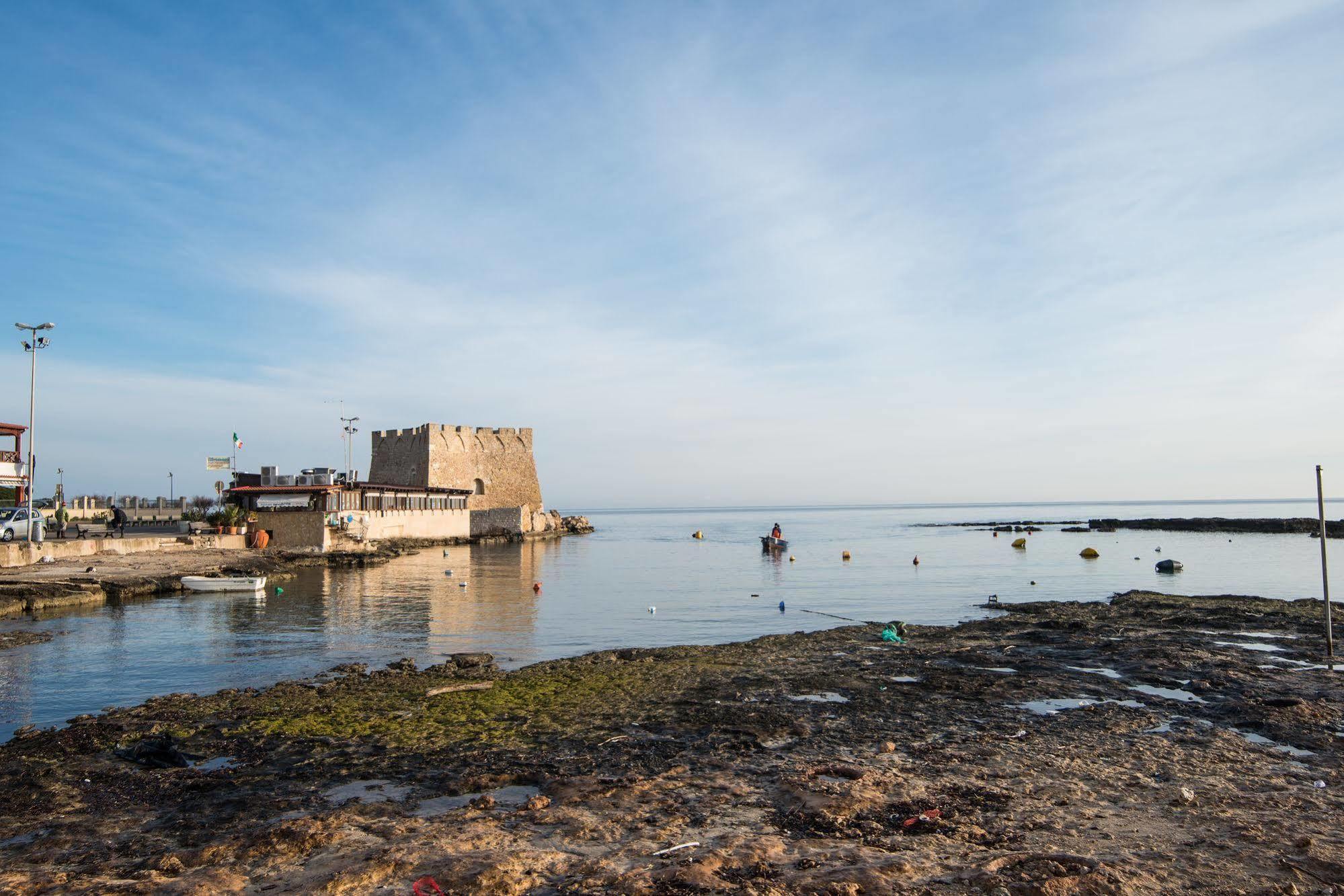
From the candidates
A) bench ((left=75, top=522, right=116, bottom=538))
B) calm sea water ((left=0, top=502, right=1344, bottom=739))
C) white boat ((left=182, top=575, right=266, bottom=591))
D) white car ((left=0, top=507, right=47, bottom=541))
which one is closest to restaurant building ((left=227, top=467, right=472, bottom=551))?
calm sea water ((left=0, top=502, right=1344, bottom=739))

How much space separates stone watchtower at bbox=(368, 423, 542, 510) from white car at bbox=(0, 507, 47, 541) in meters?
28.4

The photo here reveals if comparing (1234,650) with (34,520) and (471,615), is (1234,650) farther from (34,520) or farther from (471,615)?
(34,520)

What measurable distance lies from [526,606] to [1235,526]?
77.8m

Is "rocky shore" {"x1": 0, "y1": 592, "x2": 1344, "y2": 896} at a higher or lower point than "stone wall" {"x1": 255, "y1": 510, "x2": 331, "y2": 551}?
lower

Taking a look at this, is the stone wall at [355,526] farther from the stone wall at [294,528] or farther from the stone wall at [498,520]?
the stone wall at [498,520]

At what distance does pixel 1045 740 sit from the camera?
27.6 ft

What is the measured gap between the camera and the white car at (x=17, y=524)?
29.4 m

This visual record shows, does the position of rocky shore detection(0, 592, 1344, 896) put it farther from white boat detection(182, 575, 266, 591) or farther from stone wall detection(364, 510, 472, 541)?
stone wall detection(364, 510, 472, 541)

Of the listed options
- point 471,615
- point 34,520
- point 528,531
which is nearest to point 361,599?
point 471,615

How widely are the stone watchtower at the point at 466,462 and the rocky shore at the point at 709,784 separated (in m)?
49.5

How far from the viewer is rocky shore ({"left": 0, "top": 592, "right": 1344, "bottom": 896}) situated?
512 centimetres

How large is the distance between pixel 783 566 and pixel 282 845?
3525 cm

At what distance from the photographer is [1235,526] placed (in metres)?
76.2

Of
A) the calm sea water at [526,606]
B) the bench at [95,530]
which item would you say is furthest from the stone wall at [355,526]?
the bench at [95,530]
